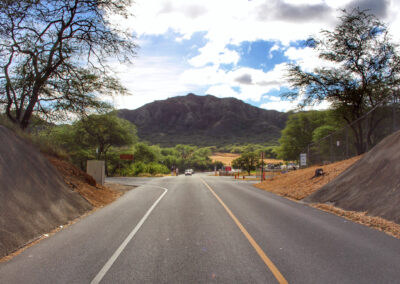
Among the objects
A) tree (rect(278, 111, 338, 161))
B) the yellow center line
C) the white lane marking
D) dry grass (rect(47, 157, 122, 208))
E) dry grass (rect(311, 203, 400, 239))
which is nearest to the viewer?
the yellow center line

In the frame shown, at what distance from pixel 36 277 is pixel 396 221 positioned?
8.39 metres

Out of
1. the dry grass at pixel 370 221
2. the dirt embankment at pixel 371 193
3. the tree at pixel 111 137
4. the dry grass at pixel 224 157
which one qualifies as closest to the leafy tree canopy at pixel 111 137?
the tree at pixel 111 137

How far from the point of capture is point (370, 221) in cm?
940

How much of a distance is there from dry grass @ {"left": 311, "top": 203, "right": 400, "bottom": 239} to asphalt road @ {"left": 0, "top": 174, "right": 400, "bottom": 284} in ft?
1.16

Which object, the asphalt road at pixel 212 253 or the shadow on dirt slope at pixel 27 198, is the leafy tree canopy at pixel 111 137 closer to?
the shadow on dirt slope at pixel 27 198

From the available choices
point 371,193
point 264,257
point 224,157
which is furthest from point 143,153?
point 224,157

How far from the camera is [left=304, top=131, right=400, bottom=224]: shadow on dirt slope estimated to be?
33.4 ft

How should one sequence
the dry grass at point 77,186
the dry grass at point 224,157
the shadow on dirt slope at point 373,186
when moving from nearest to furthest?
the dry grass at point 77,186
the shadow on dirt slope at point 373,186
the dry grass at point 224,157

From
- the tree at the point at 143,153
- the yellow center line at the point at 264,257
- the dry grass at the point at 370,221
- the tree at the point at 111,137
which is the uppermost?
the tree at the point at 111,137

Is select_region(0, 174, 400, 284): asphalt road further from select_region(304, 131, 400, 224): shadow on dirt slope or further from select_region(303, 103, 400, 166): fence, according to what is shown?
select_region(303, 103, 400, 166): fence

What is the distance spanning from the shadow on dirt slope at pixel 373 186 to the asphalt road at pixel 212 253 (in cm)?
136

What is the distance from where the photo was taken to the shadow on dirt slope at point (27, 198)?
7293 mm

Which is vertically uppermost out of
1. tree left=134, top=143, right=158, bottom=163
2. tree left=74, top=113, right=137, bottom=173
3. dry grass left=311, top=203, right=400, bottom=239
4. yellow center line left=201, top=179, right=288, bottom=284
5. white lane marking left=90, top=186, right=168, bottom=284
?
tree left=74, top=113, right=137, bottom=173

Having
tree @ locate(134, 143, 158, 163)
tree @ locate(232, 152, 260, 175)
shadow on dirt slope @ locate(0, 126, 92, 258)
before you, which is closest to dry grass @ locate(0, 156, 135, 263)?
shadow on dirt slope @ locate(0, 126, 92, 258)
